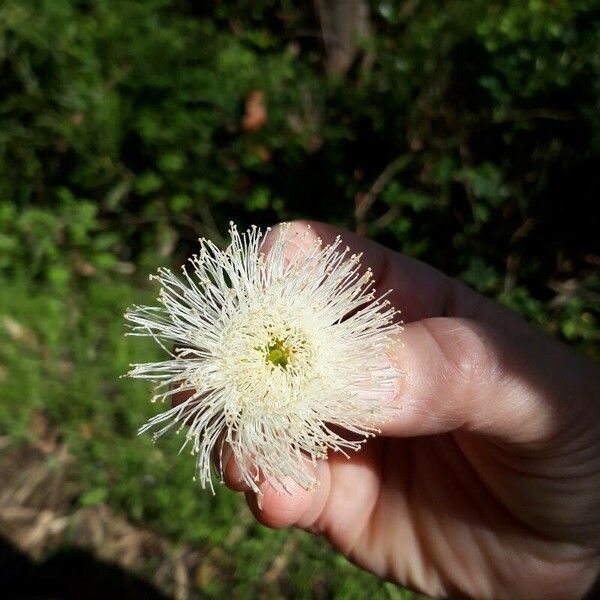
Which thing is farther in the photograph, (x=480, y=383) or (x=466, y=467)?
(x=466, y=467)

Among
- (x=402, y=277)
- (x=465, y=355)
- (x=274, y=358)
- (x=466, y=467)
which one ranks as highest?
(x=402, y=277)

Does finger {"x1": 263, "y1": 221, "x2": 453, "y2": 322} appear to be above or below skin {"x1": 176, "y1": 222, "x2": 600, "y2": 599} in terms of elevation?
above

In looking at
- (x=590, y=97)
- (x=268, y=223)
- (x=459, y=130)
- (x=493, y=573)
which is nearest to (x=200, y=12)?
(x=268, y=223)

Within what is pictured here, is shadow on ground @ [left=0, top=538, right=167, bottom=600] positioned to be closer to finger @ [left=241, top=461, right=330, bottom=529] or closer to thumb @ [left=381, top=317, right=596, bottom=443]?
finger @ [left=241, top=461, right=330, bottom=529]

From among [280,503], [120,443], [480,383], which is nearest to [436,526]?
[280,503]

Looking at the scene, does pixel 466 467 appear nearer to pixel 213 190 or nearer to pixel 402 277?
pixel 402 277

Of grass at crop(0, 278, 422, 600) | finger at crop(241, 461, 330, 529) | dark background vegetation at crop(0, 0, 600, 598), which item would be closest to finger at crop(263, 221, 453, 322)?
finger at crop(241, 461, 330, 529)
